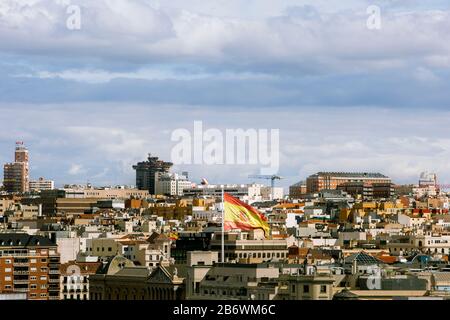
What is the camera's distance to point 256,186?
14488 cm

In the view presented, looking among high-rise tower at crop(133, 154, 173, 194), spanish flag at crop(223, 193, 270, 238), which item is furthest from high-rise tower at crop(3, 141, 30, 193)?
spanish flag at crop(223, 193, 270, 238)

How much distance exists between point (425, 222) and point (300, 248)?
27586mm

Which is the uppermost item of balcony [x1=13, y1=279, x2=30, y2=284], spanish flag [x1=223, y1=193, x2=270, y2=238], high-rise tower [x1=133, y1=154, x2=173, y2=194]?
high-rise tower [x1=133, y1=154, x2=173, y2=194]

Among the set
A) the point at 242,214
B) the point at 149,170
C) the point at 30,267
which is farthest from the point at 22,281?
the point at 149,170

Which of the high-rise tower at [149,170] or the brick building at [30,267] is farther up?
the high-rise tower at [149,170]

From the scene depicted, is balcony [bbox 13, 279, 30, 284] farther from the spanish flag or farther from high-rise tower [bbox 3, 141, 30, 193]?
high-rise tower [bbox 3, 141, 30, 193]

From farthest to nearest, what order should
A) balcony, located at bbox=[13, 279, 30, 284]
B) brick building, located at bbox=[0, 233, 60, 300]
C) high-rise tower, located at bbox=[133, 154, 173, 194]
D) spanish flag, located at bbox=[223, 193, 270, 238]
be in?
high-rise tower, located at bbox=[133, 154, 173, 194], balcony, located at bbox=[13, 279, 30, 284], brick building, located at bbox=[0, 233, 60, 300], spanish flag, located at bbox=[223, 193, 270, 238]

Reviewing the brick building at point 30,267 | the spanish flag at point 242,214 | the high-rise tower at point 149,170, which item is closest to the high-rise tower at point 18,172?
the high-rise tower at point 149,170

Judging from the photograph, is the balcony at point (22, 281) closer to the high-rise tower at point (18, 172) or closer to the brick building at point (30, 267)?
the brick building at point (30, 267)

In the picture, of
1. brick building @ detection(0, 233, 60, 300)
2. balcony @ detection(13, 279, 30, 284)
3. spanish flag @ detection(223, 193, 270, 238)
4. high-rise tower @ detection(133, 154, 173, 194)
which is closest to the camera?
spanish flag @ detection(223, 193, 270, 238)

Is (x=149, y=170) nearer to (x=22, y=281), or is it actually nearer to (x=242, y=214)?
(x=22, y=281)
